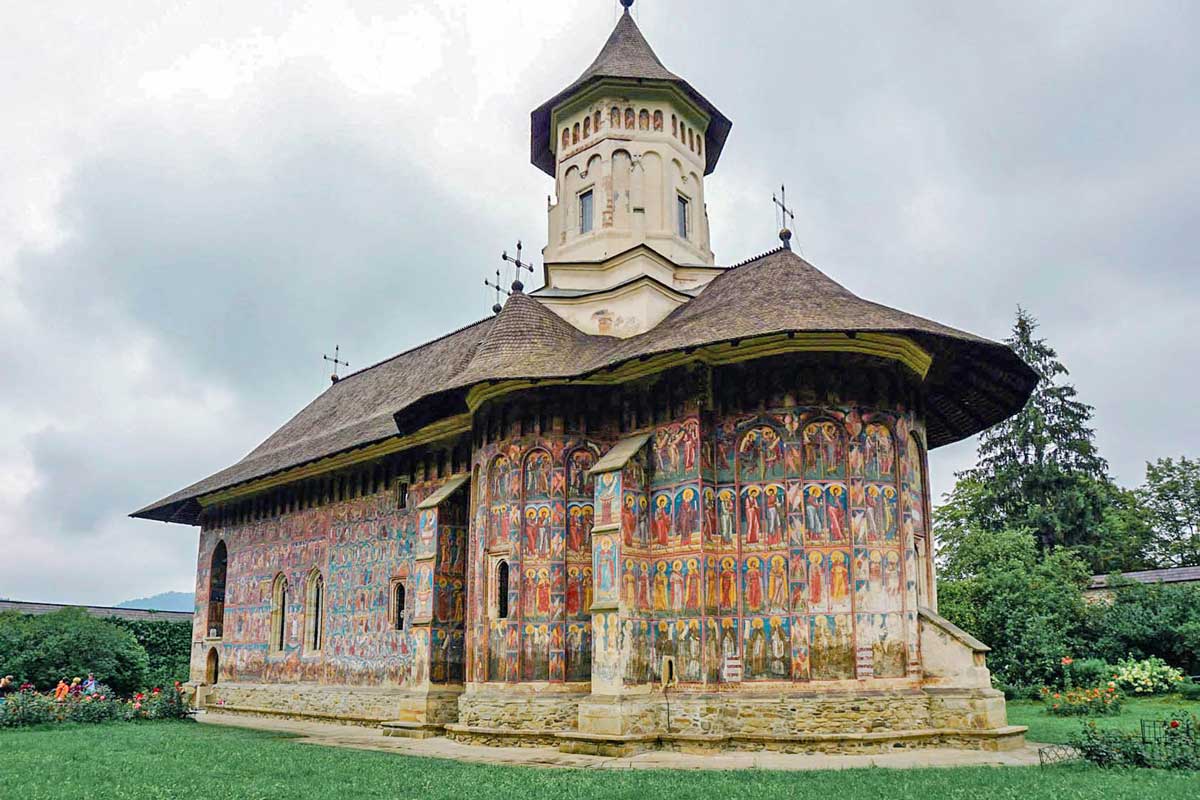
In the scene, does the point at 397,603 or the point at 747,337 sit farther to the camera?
the point at 397,603

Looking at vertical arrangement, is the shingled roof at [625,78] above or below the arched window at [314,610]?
above

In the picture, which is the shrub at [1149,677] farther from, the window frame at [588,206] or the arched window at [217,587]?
the arched window at [217,587]

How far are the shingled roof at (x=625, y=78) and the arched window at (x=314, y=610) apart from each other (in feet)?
35.4

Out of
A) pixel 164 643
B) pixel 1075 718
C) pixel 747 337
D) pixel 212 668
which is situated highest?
pixel 747 337

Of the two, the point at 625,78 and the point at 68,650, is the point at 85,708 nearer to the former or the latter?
the point at 68,650

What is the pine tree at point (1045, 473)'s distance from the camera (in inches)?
1367

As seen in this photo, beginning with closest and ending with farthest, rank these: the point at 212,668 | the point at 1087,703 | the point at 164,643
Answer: the point at 1087,703 < the point at 212,668 < the point at 164,643

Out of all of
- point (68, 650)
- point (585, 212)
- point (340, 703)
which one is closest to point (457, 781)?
point (340, 703)

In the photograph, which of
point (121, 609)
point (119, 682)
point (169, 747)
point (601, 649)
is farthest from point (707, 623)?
point (121, 609)

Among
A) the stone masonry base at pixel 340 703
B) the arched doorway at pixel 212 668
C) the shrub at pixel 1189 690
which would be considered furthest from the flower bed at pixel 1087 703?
the arched doorway at pixel 212 668

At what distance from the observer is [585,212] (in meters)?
21.8

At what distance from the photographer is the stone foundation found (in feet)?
57.5

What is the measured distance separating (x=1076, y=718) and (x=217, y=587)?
20.0 metres

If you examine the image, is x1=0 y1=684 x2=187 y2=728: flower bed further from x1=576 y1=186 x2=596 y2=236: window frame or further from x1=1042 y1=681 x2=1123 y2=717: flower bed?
x1=1042 y1=681 x2=1123 y2=717: flower bed
